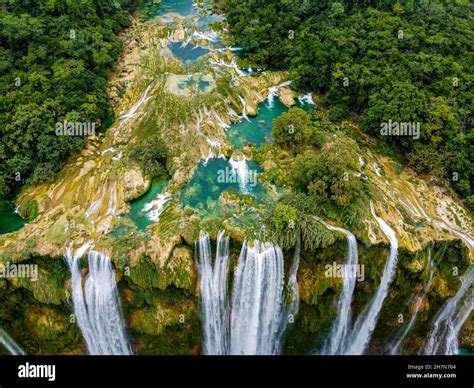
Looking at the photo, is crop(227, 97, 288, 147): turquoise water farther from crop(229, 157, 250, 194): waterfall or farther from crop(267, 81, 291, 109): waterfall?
crop(229, 157, 250, 194): waterfall

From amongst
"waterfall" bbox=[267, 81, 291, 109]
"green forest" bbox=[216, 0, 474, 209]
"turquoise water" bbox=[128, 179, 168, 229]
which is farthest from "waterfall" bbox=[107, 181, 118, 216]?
"green forest" bbox=[216, 0, 474, 209]

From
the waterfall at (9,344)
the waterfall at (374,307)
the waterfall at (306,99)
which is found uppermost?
the waterfall at (306,99)

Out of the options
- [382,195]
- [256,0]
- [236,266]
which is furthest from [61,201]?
[256,0]

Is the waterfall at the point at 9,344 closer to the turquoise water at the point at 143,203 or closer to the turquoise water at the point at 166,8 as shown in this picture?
the turquoise water at the point at 143,203

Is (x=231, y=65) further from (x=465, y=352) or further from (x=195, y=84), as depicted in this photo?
(x=465, y=352)

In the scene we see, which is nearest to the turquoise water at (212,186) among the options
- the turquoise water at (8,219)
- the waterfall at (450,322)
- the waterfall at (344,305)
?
the waterfall at (344,305)

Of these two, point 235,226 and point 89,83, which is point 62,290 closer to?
point 235,226
